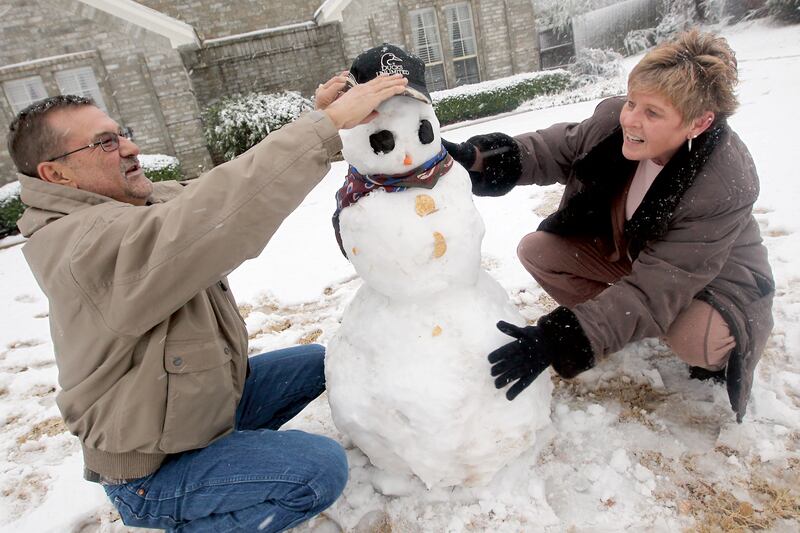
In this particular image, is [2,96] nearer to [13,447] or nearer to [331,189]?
[331,189]

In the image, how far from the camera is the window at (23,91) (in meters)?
8.69

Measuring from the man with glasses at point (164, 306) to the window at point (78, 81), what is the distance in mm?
9079

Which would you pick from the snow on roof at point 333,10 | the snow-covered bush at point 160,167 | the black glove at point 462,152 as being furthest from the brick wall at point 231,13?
the black glove at point 462,152

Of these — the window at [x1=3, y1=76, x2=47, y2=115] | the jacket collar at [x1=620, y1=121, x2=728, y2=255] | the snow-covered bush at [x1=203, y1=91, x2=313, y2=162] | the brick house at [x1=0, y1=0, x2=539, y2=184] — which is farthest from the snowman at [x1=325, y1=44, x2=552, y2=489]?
the window at [x1=3, y1=76, x2=47, y2=115]

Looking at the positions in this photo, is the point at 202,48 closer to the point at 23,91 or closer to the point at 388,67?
the point at 23,91

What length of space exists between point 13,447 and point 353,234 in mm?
2219

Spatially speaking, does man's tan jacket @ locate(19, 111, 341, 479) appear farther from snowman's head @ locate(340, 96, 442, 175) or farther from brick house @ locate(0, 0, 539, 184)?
brick house @ locate(0, 0, 539, 184)

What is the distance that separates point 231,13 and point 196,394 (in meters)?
11.6

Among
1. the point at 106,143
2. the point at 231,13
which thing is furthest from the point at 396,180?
the point at 231,13

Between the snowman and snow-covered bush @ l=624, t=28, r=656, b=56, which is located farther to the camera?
snow-covered bush @ l=624, t=28, r=656, b=56

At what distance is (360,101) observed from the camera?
1348 mm

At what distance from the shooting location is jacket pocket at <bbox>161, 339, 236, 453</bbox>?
56.0 inches

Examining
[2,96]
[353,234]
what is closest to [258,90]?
[2,96]

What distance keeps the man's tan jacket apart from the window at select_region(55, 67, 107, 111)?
9.26 meters
